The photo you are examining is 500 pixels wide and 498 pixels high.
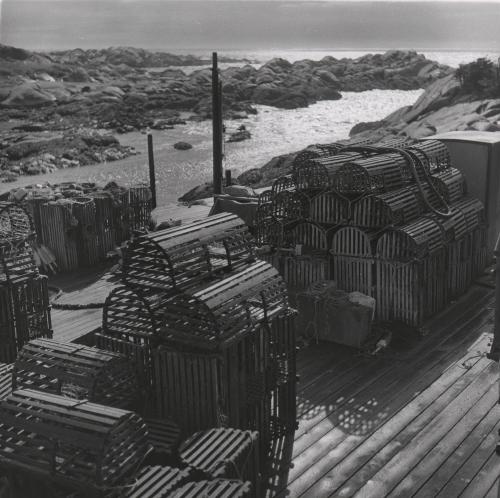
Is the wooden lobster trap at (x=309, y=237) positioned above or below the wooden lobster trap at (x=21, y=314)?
above

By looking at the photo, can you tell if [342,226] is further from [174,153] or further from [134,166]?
[174,153]

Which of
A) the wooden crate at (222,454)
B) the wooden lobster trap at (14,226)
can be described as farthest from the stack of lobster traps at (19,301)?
the wooden crate at (222,454)

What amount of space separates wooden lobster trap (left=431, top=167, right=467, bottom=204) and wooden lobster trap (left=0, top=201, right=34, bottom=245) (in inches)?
390

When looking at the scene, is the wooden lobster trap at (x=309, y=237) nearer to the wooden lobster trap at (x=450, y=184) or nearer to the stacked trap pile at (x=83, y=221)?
the wooden lobster trap at (x=450, y=184)

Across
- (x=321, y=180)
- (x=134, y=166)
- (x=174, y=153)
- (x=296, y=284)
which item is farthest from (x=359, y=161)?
(x=174, y=153)

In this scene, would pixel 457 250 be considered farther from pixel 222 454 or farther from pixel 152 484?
pixel 152 484

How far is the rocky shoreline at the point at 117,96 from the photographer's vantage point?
60812mm

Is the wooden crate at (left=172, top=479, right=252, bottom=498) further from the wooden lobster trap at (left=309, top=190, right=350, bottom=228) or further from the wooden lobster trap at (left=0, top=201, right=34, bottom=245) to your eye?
the wooden lobster trap at (left=309, top=190, right=350, bottom=228)

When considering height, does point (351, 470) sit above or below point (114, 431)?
below

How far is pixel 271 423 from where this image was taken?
12125 millimetres

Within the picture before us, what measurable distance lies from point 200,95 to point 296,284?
81.1 meters

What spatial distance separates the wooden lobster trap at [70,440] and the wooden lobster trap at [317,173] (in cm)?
1054

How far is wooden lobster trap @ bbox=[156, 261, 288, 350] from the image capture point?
33.8 feet

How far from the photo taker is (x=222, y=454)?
921 cm
